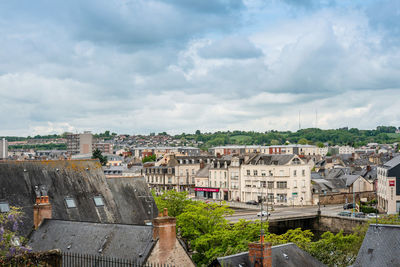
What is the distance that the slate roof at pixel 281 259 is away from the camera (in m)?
25.8

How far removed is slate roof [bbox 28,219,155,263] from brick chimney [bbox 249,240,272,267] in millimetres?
5903

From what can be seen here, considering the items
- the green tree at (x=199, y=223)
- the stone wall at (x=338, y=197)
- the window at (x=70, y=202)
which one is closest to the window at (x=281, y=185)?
A: the stone wall at (x=338, y=197)

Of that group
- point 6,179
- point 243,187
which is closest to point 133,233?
point 6,179

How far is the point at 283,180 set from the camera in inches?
3393

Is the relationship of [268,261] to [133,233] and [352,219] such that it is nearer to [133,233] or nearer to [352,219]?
[133,233]

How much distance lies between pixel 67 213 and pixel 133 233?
12458 mm

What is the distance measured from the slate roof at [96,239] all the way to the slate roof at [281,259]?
448cm

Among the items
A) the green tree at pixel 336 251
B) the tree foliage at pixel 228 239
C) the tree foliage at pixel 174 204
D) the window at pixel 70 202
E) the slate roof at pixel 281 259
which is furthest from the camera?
the tree foliage at pixel 174 204

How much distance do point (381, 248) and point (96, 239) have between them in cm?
1627

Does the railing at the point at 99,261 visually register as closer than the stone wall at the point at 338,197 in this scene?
Yes

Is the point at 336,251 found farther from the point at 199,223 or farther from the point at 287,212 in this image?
the point at 287,212

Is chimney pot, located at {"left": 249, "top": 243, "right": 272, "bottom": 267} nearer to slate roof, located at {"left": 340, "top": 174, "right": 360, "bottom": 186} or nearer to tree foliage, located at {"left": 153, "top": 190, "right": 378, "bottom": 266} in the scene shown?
tree foliage, located at {"left": 153, "top": 190, "right": 378, "bottom": 266}

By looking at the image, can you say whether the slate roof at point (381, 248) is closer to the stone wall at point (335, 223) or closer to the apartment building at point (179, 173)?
the stone wall at point (335, 223)

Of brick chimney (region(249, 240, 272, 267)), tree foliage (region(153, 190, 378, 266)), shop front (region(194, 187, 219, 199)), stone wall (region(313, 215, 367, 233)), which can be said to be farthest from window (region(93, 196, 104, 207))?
shop front (region(194, 187, 219, 199))
